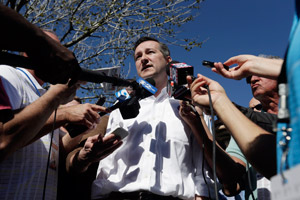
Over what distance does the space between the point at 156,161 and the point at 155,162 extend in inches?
0.5

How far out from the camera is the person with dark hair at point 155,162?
1.92 m

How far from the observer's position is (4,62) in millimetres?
1304

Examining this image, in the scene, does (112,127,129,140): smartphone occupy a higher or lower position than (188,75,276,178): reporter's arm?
lower

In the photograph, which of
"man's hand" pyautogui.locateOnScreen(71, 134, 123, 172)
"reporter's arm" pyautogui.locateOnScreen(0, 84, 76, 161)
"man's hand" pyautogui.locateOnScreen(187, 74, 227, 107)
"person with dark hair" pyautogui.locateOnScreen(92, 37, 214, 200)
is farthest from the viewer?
"man's hand" pyautogui.locateOnScreen(71, 134, 123, 172)

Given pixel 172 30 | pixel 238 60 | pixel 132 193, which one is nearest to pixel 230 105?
pixel 238 60

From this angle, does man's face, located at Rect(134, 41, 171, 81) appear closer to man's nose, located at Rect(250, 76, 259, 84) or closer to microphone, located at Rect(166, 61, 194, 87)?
microphone, located at Rect(166, 61, 194, 87)

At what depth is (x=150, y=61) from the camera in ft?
9.39

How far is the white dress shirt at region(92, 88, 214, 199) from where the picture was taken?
1.93 meters

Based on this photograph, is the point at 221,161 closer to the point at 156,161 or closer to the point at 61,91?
the point at 156,161

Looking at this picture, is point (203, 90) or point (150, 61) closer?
point (203, 90)

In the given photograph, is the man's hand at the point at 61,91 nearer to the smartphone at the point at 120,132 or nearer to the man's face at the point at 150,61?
the smartphone at the point at 120,132

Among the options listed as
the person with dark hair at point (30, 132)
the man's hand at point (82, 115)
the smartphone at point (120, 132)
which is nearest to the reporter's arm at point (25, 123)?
the person with dark hair at point (30, 132)

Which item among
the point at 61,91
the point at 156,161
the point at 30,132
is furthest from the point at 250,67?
the point at 30,132

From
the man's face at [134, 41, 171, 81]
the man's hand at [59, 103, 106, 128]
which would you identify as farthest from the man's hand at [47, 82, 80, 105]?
the man's face at [134, 41, 171, 81]
